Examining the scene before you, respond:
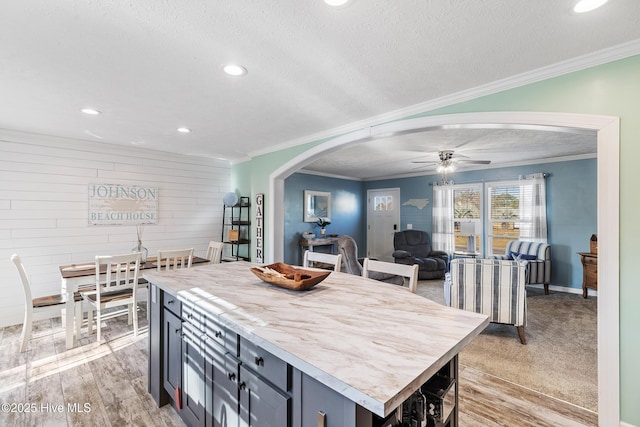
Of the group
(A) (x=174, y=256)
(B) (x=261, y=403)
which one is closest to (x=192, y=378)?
(B) (x=261, y=403)

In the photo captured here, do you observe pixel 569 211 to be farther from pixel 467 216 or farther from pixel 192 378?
pixel 192 378

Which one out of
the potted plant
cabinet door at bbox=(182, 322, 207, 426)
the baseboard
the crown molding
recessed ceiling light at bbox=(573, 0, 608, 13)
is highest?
recessed ceiling light at bbox=(573, 0, 608, 13)

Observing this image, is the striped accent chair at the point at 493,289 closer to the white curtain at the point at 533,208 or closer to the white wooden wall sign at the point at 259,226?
the white wooden wall sign at the point at 259,226

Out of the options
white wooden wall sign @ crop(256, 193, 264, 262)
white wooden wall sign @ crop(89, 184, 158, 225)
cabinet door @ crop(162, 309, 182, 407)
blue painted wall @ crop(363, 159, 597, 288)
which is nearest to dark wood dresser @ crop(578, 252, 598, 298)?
blue painted wall @ crop(363, 159, 597, 288)

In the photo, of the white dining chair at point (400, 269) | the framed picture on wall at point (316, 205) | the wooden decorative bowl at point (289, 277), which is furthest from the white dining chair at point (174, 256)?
the framed picture on wall at point (316, 205)

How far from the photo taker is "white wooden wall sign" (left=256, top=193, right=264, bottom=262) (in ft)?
15.5

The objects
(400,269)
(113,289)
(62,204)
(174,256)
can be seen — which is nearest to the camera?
(400,269)

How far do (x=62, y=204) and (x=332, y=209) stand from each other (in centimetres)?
533

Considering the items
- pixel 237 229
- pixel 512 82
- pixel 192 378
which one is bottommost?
pixel 192 378

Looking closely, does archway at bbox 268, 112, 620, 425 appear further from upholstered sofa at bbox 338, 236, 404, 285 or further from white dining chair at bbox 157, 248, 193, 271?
white dining chair at bbox 157, 248, 193, 271

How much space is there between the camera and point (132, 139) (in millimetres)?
4141

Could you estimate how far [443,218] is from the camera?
6793mm

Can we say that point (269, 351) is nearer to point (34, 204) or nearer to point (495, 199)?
point (34, 204)

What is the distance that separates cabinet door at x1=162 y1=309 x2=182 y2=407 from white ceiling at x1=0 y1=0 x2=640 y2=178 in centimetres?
177
